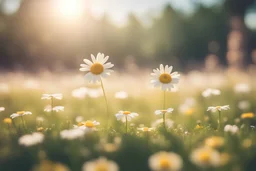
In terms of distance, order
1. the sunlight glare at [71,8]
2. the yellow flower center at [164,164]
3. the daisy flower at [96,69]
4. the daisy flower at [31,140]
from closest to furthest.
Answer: the yellow flower center at [164,164] → the daisy flower at [31,140] → the daisy flower at [96,69] → the sunlight glare at [71,8]

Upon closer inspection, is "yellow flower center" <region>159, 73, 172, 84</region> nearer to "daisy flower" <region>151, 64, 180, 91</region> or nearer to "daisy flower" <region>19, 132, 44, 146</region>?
"daisy flower" <region>151, 64, 180, 91</region>

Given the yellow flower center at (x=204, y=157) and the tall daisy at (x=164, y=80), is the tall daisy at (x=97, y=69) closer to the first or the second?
the tall daisy at (x=164, y=80)

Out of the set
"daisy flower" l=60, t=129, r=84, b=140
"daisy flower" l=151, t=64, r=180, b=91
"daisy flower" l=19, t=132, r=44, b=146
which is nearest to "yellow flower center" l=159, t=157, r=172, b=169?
"daisy flower" l=60, t=129, r=84, b=140

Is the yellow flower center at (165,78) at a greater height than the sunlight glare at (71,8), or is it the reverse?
the sunlight glare at (71,8)

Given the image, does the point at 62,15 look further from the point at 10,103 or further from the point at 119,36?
the point at 10,103

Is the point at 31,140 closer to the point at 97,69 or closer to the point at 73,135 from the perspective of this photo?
the point at 73,135

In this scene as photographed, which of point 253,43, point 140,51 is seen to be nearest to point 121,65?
point 140,51

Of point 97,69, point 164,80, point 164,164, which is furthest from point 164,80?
point 164,164

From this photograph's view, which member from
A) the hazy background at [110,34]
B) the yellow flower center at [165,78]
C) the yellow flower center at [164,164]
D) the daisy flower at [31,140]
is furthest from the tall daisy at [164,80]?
the hazy background at [110,34]
